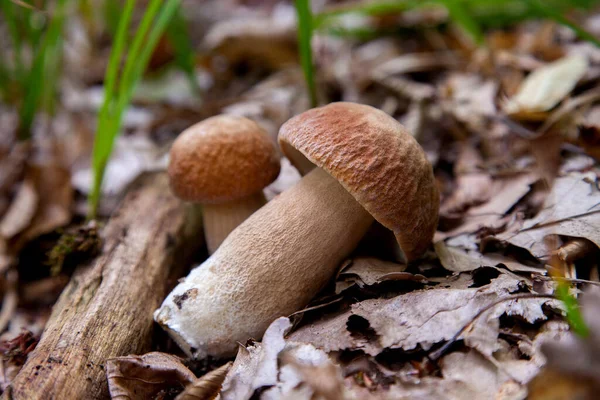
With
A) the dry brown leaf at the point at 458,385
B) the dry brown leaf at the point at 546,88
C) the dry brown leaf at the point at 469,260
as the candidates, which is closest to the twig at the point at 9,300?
the dry brown leaf at the point at 458,385

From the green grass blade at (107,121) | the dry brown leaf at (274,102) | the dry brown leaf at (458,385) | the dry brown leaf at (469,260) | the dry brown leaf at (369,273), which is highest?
the green grass blade at (107,121)

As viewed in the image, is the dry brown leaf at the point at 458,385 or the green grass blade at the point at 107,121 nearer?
the dry brown leaf at the point at 458,385

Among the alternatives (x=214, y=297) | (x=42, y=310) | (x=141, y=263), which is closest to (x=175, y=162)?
(x=141, y=263)

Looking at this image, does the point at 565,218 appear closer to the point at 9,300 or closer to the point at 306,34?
the point at 306,34

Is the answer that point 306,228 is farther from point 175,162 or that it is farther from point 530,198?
point 530,198

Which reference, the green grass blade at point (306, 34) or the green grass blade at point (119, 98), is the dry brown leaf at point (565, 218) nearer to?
the green grass blade at point (306, 34)

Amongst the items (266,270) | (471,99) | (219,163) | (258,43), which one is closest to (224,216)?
(219,163)

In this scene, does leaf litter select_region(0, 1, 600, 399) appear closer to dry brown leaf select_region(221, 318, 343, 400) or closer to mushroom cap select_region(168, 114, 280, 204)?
dry brown leaf select_region(221, 318, 343, 400)
